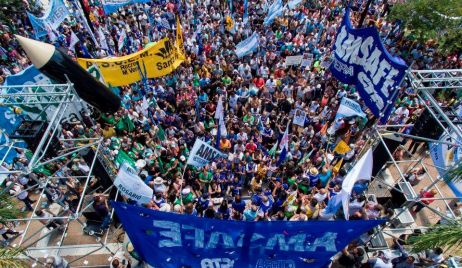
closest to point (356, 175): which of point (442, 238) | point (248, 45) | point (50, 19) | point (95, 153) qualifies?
point (442, 238)

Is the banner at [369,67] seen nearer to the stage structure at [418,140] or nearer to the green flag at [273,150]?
A: the stage structure at [418,140]

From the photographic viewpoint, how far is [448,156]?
8.10 meters

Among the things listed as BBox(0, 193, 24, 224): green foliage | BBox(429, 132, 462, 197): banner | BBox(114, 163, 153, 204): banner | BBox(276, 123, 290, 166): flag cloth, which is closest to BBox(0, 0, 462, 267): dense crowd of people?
BBox(276, 123, 290, 166): flag cloth

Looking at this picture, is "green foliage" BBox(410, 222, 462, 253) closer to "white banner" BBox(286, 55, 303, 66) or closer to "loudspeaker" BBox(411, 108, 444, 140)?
"loudspeaker" BBox(411, 108, 444, 140)

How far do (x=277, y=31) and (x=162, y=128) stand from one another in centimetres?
1001

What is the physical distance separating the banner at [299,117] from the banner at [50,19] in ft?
42.5

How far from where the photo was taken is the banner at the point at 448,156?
7.61 meters

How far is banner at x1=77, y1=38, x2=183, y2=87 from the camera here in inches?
493

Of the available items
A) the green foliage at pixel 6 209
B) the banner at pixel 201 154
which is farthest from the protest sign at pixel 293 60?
the green foliage at pixel 6 209

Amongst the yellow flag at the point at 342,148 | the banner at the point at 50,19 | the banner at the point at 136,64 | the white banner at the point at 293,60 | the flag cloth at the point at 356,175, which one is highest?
the banner at the point at 50,19

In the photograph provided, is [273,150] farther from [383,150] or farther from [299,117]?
[383,150]

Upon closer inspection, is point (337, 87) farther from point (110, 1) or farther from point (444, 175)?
point (110, 1)

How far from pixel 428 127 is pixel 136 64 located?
10.6 m

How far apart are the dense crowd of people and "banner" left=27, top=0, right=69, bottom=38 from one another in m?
0.64
